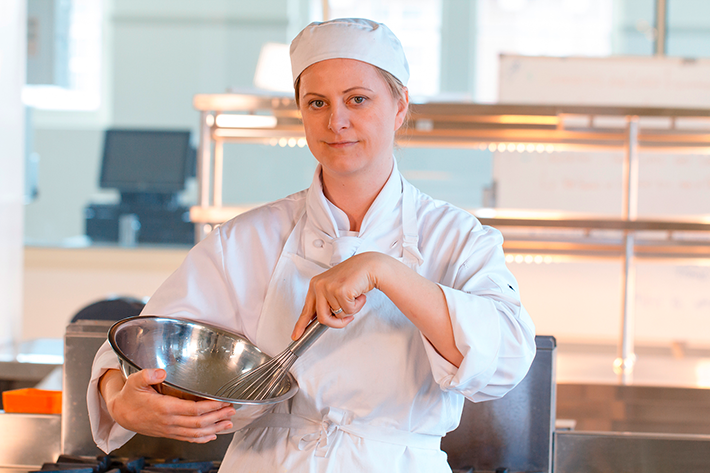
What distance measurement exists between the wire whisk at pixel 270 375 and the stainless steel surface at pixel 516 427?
0.46 m

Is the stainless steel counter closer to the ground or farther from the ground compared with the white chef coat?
closer to the ground

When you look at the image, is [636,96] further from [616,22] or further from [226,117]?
[226,117]

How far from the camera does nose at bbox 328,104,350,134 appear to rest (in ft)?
2.85

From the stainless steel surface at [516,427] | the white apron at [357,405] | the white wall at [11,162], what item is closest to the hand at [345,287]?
the white apron at [357,405]

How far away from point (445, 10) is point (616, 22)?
119cm

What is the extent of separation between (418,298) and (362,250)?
6.6 inches

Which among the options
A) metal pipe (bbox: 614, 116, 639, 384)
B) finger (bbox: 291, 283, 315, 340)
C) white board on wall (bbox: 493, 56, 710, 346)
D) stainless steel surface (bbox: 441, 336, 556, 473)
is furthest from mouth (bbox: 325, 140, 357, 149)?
white board on wall (bbox: 493, 56, 710, 346)

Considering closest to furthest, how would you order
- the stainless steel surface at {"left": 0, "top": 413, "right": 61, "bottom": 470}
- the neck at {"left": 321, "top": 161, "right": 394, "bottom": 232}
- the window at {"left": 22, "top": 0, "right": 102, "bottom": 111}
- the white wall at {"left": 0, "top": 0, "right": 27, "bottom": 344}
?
the neck at {"left": 321, "top": 161, "right": 394, "bottom": 232}
the stainless steel surface at {"left": 0, "top": 413, "right": 61, "bottom": 470}
the white wall at {"left": 0, "top": 0, "right": 27, "bottom": 344}
the window at {"left": 22, "top": 0, "right": 102, "bottom": 111}

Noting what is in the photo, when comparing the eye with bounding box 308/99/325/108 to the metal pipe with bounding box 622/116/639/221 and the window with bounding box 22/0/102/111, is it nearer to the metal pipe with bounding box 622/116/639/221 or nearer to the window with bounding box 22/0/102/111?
the metal pipe with bounding box 622/116/639/221

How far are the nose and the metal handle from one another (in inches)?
10.3

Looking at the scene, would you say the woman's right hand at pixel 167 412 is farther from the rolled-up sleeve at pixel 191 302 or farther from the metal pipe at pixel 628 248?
the metal pipe at pixel 628 248

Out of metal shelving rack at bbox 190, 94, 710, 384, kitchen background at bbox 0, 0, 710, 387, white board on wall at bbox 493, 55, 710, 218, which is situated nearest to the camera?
metal shelving rack at bbox 190, 94, 710, 384

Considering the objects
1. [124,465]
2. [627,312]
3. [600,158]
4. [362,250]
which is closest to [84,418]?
[124,465]

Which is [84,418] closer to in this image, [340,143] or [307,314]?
[307,314]
